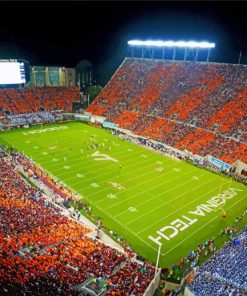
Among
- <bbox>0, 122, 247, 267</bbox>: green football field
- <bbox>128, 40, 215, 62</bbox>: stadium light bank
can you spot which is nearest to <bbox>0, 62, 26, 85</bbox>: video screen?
<bbox>0, 122, 247, 267</bbox>: green football field

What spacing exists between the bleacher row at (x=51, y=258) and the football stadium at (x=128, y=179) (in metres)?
0.09

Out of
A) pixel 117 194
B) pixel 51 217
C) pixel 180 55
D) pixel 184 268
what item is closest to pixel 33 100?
pixel 180 55

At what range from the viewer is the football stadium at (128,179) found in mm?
16531

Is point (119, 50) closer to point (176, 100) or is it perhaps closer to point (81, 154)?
point (176, 100)

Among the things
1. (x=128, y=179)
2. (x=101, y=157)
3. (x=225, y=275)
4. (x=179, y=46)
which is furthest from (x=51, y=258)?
(x=179, y=46)

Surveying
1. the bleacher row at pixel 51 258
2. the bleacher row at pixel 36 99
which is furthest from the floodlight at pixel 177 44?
the bleacher row at pixel 51 258

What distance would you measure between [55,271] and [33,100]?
49.9m

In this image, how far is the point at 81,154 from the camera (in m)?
39.7

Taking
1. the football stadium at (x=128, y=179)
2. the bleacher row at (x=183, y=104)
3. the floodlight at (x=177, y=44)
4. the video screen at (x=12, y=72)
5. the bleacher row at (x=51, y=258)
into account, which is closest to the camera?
the bleacher row at (x=51, y=258)

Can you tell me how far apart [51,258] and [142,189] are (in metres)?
15.3

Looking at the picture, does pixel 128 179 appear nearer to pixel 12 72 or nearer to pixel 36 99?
pixel 12 72

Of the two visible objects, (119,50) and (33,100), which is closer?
(33,100)

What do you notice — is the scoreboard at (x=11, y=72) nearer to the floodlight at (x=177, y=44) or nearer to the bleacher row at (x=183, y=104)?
the bleacher row at (x=183, y=104)

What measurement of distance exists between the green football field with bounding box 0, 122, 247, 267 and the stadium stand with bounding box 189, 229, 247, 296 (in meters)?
3.84
